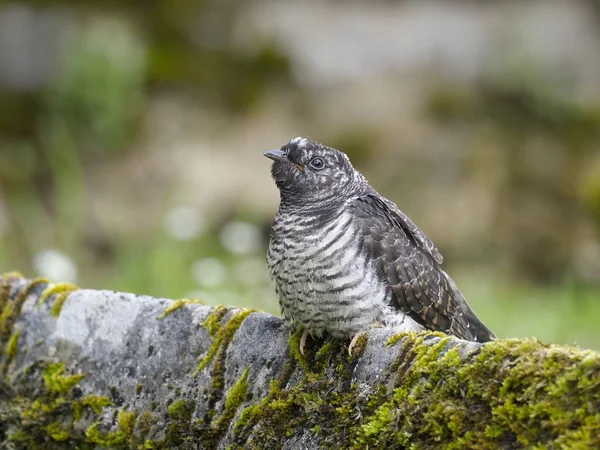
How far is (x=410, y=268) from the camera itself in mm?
3334

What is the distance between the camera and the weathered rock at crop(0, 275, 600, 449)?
2.15 meters

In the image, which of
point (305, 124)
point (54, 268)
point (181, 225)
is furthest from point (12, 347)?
point (305, 124)

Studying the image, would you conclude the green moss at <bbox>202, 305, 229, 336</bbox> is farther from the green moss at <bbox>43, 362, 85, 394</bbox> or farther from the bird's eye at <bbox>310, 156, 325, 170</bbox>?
the bird's eye at <bbox>310, 156, 325, 170</bbox>

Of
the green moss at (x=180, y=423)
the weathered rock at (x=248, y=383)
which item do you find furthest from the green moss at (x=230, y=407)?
the green moss at (x=180, y=423)

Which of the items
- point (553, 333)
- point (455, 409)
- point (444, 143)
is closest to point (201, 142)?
point (444, 143)

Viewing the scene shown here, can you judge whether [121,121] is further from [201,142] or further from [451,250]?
[451,250]

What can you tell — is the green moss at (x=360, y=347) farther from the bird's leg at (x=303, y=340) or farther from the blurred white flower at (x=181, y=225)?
the blurred white flower at (x=181, y=225)

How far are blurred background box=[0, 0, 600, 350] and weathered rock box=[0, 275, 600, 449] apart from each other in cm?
355

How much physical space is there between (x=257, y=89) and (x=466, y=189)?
262 centimetres

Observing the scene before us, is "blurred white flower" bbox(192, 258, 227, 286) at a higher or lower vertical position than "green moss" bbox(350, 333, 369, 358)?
higher

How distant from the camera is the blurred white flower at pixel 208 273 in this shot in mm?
5586

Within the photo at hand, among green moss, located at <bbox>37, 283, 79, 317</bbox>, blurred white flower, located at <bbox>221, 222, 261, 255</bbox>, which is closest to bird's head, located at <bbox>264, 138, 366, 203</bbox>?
green moss, located at <bbox>37, 283, 79, 317</bbox>

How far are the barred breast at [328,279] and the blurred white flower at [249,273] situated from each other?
3085 millimetres

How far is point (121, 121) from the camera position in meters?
8.28
